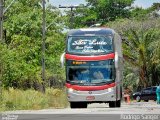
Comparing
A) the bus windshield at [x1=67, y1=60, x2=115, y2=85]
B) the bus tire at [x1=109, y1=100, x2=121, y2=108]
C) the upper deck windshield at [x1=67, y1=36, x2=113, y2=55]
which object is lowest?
the bus tire at [x1=109, y1=100, x2=121, y2=108]

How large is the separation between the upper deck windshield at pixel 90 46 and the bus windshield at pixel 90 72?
60 cm

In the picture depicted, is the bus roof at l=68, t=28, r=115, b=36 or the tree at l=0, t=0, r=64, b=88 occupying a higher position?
the bus roof at l=68, t=28, r=115, b=36

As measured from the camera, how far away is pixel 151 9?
99062mm

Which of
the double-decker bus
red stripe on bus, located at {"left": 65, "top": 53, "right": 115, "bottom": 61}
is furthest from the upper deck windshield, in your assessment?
red stripe on bus, located at {"left": 65, "top": 53, "right": 115, "bottom": 61}

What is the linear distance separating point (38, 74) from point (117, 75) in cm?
1843

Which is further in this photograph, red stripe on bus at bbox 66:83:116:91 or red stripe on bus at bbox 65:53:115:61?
red stripe on bus at bbox 66:83:116:91

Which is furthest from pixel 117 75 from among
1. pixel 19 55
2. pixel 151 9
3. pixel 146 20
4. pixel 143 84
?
pixel 151 9

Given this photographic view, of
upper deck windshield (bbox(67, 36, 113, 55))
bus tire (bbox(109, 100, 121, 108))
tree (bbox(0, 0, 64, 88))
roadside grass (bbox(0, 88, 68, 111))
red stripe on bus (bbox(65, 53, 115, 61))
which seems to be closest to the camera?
roadside grass (bbox(0, 88, 68, 111))

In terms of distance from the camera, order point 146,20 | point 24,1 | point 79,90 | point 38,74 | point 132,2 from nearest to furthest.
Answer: point 79,90 → point 38,74 → point 24,1 → point 146,20 → point 132,2

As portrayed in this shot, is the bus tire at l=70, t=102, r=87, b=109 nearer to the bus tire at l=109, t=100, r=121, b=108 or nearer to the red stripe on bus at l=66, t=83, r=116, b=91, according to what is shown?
the red stripe on bus at l=66, t=83, r=116, b=91

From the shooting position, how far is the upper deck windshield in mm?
35312

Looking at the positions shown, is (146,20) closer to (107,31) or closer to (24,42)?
(24,42)

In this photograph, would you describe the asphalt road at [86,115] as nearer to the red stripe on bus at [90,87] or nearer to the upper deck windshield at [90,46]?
the red stripe on bus at [90,87]

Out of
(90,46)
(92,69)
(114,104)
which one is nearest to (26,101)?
(92,69)
